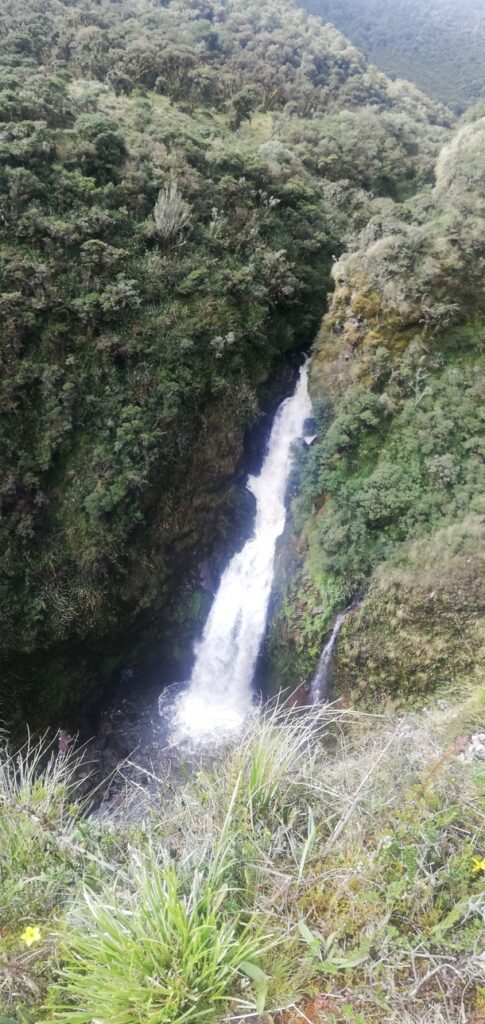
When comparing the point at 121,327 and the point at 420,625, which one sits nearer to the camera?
the point at 420,625

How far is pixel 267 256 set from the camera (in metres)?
14.3

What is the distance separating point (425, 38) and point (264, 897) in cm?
6254

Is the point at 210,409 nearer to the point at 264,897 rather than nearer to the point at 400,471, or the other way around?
the point at 400,471

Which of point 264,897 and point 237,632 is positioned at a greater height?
point 264,897

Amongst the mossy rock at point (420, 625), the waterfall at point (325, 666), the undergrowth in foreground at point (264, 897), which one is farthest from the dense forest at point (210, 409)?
the undergrowth in foreground at point (264, 897)

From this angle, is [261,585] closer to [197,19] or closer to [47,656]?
[47,656]

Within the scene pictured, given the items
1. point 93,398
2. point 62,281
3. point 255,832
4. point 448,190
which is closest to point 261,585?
point 93,398

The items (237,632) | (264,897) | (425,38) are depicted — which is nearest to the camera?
(264,897)

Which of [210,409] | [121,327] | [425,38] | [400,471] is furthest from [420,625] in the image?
[425,38]

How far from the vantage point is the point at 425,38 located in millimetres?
43938

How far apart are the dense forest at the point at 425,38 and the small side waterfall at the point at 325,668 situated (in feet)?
146

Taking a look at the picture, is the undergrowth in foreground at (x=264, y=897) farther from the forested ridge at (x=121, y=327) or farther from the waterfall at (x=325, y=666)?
the forested ridge at (x=121, y=327)

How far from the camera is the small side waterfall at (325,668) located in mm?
11555

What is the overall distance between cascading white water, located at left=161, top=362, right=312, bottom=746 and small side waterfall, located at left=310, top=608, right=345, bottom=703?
194 cm
